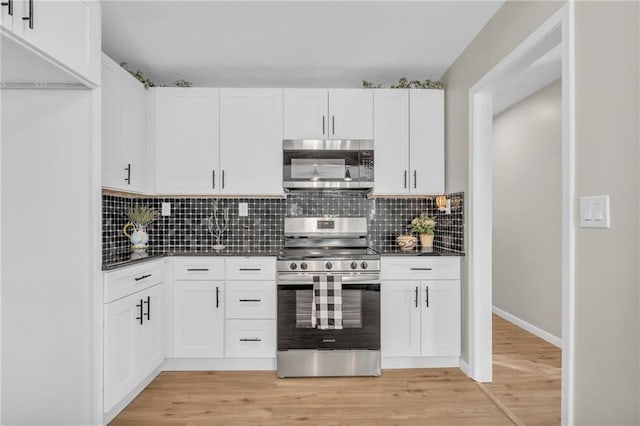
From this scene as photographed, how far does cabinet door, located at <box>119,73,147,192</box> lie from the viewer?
2697 millimetres

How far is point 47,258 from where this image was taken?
6.72ft

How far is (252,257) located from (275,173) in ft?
2.52

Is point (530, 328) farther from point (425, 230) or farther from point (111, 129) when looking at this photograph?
point (111, 129)

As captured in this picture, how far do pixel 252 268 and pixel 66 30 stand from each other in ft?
6.30

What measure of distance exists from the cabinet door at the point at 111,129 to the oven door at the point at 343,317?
140 centimetres

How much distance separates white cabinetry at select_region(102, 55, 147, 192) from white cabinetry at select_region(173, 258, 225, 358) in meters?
0.89

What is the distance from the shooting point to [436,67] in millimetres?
3205

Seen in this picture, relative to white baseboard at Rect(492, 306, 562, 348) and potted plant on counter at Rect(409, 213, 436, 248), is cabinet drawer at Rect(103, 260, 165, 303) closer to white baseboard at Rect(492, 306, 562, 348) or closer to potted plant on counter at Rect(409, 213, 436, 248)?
potted plant on counter at Rect(409, 213, 436, 248)

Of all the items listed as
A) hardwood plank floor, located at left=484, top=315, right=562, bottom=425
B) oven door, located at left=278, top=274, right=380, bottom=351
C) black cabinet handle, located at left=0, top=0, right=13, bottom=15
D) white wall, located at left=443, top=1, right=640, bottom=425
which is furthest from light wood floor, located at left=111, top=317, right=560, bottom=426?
black cabinet handle, located at left=0, top=0, right=13, bottom=15

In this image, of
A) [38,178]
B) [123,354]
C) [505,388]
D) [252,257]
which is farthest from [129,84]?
[505,388]

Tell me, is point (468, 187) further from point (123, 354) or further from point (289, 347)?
point (123, 354)

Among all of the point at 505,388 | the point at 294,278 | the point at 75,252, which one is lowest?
the point at 505,388

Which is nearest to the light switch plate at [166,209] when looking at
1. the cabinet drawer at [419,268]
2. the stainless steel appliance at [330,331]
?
the stainless steel appliance at [330,331]

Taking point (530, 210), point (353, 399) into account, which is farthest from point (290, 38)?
point (530, 210)
